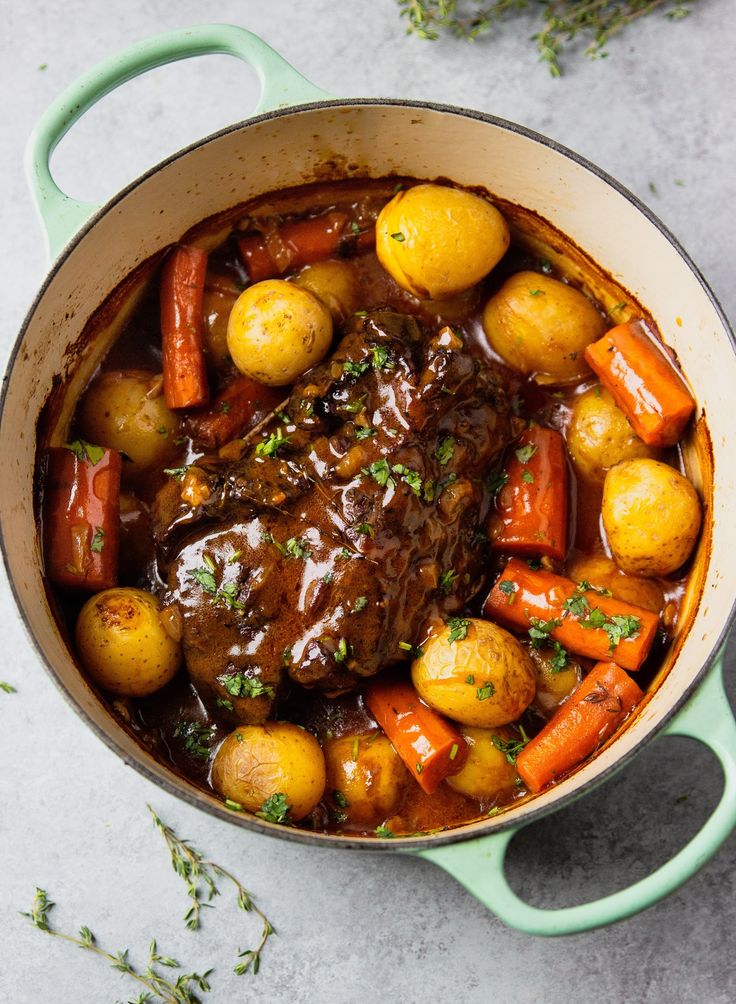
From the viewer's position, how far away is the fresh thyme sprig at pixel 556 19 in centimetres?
280

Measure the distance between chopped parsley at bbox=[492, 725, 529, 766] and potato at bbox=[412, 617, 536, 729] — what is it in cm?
6

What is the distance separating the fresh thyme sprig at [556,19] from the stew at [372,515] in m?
0.61

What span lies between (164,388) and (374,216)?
29.4 inches

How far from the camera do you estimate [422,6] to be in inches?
110

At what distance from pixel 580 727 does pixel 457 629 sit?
385 millimetres

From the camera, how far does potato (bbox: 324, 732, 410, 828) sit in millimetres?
2303

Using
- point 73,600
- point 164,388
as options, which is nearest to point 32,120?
point 164,388

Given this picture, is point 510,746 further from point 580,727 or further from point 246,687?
point 246,687

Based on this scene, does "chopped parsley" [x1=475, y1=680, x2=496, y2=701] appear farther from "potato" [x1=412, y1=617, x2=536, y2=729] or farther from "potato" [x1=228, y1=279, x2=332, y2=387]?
"potato" [x1=228, y1=279, x2=332, y2=387]

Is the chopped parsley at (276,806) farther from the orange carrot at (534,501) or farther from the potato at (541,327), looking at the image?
the potato at (541,327)

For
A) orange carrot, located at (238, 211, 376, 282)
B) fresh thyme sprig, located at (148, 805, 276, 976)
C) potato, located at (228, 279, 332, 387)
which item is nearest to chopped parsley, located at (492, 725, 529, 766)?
fresh thyme sprig, located at (148, 805, 276, 976)

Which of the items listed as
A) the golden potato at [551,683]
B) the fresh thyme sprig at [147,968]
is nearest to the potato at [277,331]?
the golden potato at [551,683]

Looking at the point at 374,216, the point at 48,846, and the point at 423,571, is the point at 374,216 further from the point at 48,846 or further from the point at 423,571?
the point at 48,846

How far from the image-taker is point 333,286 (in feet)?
8.35
